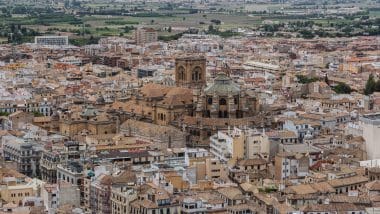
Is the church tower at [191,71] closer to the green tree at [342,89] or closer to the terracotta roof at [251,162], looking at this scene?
the terracotta roof at [251,162]

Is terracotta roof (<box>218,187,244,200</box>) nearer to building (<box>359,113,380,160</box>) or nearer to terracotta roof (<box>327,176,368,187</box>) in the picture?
terracotta roof (<box>327,176,368,187</box>)

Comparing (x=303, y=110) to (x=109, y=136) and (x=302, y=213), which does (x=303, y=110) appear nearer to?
(x=109, y=136)

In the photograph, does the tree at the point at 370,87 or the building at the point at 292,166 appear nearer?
the building at the point at 292,166

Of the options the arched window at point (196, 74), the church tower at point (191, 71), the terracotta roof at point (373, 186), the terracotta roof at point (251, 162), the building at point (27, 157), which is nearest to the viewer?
the terracotta roof at point (373, 186)

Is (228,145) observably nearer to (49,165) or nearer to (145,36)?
(49,165)

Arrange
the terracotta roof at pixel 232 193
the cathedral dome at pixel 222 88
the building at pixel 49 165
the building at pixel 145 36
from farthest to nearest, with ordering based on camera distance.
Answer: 1. the building at pixel 145 36
2. the cathedral dome at pixel 222 88
3. the building at pixel 49 165
4. the terracotta roof at pixel 232 193

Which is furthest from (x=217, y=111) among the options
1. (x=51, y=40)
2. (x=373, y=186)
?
(x=51, y=40)

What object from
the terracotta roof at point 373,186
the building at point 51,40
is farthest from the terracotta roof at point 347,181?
the building at point 51,40
